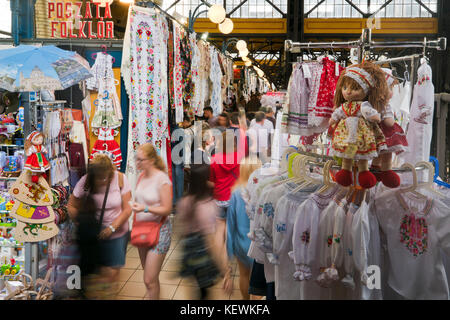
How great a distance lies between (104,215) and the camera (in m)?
1.76

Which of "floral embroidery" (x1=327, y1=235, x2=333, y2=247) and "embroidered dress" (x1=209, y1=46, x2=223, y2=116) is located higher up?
"embroidered dress" (x1=209, y1=46, x2=223, y2=116)

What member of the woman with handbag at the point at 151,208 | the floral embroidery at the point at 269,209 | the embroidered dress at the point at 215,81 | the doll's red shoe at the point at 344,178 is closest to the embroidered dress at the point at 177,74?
the embroidered dress at the point at 215,81

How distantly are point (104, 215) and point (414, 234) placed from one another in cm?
129

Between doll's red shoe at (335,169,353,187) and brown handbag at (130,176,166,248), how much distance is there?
0.73 meters

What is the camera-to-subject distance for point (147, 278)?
1849 mm

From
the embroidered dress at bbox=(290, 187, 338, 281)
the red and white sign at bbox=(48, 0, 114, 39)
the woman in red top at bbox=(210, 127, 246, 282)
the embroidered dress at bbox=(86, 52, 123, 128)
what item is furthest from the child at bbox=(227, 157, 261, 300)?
the red and white sign at bbox=(48, 0, 114, 39)

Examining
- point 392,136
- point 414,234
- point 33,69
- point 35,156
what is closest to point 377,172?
point 392,136

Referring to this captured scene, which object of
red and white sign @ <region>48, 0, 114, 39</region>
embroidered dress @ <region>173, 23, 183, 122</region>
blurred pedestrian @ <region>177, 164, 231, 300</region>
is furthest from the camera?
red and white sign @ <region>48, 0, 114, 39</region>

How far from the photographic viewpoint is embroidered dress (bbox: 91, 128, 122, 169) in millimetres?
4023

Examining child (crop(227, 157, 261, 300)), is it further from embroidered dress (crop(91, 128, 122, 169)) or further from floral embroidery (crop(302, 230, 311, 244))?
embroidered dress (crop(91, 128, 122, 169))

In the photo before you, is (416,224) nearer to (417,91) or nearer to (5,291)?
(417,91)

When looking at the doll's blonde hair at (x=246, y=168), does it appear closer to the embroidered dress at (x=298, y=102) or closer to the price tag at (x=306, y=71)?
the embroidered dress at (x=298, y=102)

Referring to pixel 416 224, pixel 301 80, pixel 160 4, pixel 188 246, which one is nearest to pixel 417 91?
pixel 301 80

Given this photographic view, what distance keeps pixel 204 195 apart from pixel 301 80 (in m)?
0.97
